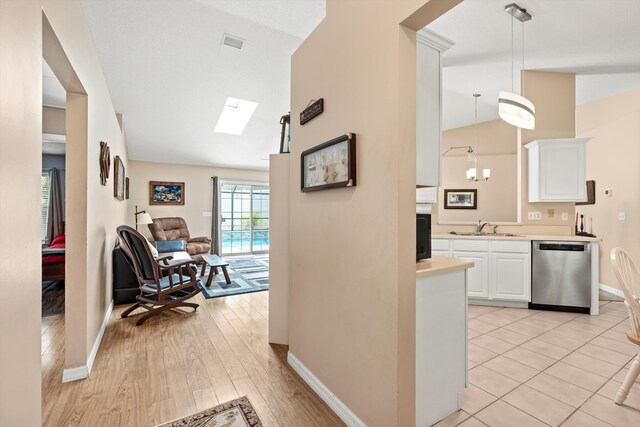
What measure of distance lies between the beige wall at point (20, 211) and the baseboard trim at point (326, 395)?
1388 mm

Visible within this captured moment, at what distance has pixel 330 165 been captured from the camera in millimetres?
1806

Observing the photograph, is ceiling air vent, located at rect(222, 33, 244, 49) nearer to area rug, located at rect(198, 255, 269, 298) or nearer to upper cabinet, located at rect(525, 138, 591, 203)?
area rug, located at rect(198, 255, 269, 298)

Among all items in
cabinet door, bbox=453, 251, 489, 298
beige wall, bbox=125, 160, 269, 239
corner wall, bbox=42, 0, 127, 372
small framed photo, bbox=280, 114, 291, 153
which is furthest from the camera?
beige wall, bbox=125, 160, 269, 239

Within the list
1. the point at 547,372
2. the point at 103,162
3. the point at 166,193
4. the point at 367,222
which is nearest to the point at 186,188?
the point at 166,193

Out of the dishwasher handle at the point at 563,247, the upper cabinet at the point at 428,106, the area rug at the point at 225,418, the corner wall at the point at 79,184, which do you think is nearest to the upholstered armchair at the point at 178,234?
the corner wall at the point at 79,184

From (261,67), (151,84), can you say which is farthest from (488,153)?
(151,84)

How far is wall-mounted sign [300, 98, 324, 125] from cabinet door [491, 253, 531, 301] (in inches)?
122

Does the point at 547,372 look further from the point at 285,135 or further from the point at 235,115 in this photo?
the point at 235,115

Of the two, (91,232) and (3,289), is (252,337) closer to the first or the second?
(91,232)

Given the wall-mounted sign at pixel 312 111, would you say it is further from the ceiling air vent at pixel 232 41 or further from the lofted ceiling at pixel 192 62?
the ceiling air vent at pixel 232 41

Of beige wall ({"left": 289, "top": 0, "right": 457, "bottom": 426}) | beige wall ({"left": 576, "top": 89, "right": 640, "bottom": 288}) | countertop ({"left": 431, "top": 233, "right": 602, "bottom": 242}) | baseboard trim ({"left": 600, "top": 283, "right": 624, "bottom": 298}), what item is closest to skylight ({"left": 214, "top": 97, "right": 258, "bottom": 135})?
beige wall ({"left": 289, "top": 0, "right": 457, "bottom": 426})

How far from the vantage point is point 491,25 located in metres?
2.98

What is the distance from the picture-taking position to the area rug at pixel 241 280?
4264 mm

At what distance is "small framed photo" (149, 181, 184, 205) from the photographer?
682cm
